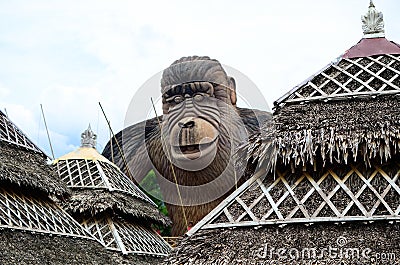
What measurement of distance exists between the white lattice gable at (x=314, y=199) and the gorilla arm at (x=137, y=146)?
757 centimetres

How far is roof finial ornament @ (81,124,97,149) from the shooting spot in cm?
1692

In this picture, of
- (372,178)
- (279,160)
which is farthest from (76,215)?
(372,178)

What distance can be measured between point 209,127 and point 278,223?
674cm

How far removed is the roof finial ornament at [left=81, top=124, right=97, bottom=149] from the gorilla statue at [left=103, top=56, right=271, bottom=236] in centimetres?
237

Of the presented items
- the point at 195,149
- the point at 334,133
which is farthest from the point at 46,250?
the point at 195,149

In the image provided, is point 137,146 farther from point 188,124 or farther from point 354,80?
point 354,80

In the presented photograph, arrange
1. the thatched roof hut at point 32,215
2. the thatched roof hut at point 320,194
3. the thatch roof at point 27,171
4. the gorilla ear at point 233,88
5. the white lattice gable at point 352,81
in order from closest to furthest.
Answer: the thatched roof hut at point 320,194
the white lattice gable at point 352,81
the thatched roof hut at point 32,215
the thatch roof at point 27,171
the gorilla ear at point 233,88

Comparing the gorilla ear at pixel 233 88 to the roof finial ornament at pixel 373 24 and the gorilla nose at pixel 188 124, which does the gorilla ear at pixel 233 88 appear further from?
the roof finial ornament at pixel 373 24

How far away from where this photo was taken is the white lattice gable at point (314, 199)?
Result: 7699 millimetres

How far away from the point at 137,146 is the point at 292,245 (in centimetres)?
920

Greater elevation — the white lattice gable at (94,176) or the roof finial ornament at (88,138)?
the roof finial ornament at (88,138)

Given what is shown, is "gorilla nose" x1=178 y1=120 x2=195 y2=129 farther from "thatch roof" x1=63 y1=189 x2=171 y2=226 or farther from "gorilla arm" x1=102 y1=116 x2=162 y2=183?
"thatch roof" x1=63 y1=189 x2=171 y2=226

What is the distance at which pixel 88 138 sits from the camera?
1711 cm

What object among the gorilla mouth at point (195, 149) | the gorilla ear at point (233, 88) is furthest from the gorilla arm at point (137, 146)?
the gorilla ear at point (233, 88)
